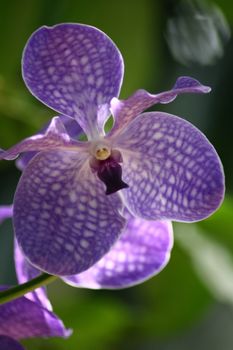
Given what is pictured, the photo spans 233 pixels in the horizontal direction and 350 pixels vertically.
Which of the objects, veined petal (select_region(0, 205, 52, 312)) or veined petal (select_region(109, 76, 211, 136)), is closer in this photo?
veined petal (select_region(109, 76, 211, 136))

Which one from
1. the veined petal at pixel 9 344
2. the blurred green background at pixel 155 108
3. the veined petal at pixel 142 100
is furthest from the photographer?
the blurred green background at pixel 155 108

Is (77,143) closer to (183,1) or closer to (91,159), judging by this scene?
(91,159)

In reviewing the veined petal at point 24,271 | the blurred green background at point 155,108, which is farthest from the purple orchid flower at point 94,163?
the blurred green background at point 155,108

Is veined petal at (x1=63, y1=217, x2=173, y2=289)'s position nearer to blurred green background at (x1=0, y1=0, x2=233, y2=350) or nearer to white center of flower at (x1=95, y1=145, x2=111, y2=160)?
white center of flower at (x1=95, y1=145, x2=111, y2=160)

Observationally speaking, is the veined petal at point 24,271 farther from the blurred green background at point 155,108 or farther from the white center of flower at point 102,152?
the blurred green background at point 155,108

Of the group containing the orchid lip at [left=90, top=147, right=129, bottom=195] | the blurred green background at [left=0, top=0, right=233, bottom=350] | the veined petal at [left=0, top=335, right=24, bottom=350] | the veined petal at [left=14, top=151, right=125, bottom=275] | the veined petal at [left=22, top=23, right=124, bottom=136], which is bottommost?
the blurred green background at [left=0, top=0, right=233, bottom=350]

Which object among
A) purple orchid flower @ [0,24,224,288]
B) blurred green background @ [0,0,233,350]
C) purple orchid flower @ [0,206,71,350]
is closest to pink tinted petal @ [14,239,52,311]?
purple orchid flower @ [0,206,71,350]

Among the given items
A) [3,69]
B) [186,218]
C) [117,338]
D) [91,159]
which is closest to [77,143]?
[91,159]

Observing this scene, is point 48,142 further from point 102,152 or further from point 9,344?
point 9,344
